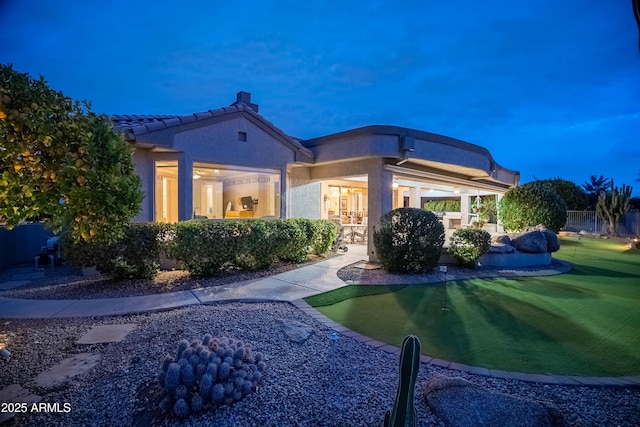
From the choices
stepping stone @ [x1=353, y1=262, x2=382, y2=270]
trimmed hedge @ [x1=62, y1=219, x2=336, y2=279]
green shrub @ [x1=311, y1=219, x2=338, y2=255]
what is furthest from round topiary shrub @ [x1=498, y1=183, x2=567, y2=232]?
trimmed hedge @ [x1=62, y1=219, x2=336, y2=279]

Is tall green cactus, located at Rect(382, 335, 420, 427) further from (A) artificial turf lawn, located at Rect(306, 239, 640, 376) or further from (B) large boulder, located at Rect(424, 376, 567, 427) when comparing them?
(A) artificial turf lawn, located at Rect(306, 239, 640, 376)

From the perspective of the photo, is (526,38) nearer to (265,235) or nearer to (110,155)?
(265,235)

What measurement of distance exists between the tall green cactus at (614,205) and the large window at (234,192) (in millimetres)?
23404

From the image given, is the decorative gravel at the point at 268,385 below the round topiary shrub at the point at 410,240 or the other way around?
below

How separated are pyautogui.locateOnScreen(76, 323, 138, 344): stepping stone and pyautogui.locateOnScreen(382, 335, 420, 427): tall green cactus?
424cm

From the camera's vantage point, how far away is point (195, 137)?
392 inches

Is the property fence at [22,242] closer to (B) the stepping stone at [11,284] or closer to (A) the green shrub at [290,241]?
(B) the stepping stone at [11,284]

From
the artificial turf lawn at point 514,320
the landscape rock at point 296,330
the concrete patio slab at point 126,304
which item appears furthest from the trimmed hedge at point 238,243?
the landscape rock at point 296,330

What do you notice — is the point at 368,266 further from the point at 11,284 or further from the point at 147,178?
the point at 11,284

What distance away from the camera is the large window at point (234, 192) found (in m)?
10.5

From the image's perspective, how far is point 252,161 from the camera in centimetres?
1123

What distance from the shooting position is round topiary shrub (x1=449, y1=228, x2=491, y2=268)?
10.1 metres

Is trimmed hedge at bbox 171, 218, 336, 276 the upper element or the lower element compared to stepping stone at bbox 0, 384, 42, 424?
upper

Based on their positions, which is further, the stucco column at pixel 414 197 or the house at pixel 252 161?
the stucco column at pixel 414 197
